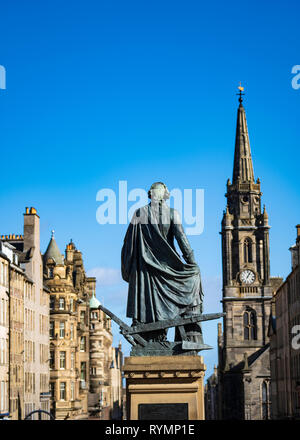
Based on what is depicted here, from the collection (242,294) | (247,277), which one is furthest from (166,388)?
(247,277)

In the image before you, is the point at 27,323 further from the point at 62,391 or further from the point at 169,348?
the point at 169,348

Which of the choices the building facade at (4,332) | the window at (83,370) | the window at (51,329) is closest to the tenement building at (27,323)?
the building facade at (4,332)

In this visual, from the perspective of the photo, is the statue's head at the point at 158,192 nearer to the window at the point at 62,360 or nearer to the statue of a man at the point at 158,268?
the statue of a man at the point at 158,268

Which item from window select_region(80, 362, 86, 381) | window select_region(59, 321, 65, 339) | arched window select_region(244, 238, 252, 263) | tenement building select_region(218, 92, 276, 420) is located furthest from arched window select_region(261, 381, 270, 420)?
window select_region(59, 321, 65, 339)

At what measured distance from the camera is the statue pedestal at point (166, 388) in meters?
16.5

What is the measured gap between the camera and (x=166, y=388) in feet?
54.4

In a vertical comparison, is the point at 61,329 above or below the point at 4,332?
above

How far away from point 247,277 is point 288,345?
5506cm

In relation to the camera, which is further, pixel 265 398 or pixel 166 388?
pixel 265 398

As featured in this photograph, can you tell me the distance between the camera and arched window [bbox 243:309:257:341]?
144 meters

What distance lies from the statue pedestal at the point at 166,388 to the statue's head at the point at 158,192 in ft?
10.5

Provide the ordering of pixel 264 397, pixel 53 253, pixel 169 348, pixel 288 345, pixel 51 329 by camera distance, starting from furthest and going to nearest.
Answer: pixel 264 397 → pixel 288 345 → pixel 53 253 → pixel 51 329 → pixel 169 348
